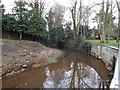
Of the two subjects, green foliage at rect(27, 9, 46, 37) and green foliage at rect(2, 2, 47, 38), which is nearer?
green foliage at rect(2, 2, 47, 38)

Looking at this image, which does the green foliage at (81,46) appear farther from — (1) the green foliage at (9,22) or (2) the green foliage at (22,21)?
(1) the green foliage at (9,22)

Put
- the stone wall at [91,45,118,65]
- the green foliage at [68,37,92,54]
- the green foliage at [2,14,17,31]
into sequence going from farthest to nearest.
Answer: the green foliage at [2,14,17,31] < the green foliage at [68,37,92,54] < the stone wall at [91,45,118,65]

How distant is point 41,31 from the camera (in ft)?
56.6

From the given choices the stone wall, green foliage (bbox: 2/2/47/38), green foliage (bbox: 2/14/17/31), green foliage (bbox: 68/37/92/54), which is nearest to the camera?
the stone wall

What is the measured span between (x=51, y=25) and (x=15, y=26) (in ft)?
28.8

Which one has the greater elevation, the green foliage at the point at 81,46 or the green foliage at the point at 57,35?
the green foliage at the point at 57,35

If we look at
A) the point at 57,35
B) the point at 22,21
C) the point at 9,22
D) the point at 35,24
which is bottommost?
the point at 57,35

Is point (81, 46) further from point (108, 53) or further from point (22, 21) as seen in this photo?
point (22, 21)

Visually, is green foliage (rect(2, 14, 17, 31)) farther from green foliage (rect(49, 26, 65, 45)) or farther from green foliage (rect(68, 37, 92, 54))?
green foliage (rect(68, 37, 92, 54))

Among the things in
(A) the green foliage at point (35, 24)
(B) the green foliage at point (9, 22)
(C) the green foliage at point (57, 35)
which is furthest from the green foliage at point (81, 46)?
(B) the green foliage at point (9, 22)

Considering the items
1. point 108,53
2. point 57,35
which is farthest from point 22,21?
point 108,53

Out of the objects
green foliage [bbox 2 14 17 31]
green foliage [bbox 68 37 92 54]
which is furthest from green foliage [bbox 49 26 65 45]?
green foliage [bbox 2 14 17 31]

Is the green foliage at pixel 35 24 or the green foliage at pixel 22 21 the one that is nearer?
the green foliage at pixel 22 21

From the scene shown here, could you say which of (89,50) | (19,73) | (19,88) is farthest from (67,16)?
(19,88)
